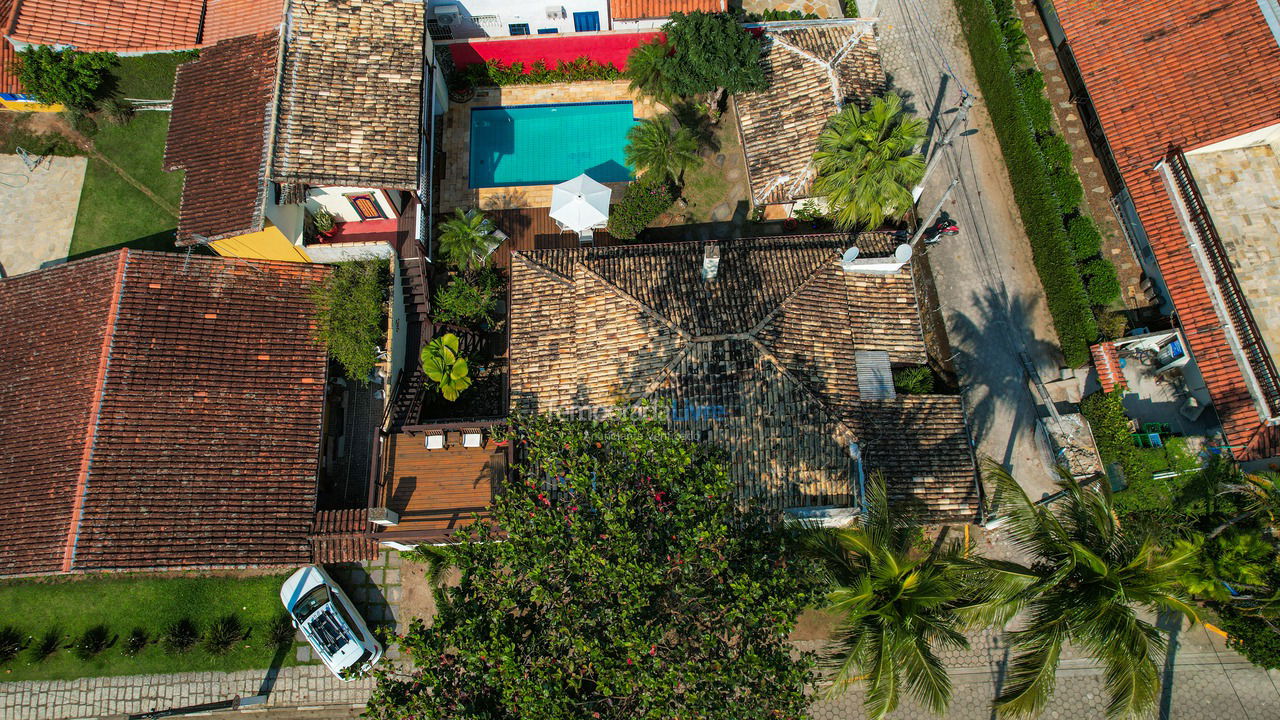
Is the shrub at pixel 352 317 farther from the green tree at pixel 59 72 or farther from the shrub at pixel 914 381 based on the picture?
the shrub at pixel 914 381

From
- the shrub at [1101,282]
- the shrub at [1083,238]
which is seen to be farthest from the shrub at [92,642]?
the shrub at [1083,238]

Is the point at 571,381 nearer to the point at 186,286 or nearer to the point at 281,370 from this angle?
the point at 281,370

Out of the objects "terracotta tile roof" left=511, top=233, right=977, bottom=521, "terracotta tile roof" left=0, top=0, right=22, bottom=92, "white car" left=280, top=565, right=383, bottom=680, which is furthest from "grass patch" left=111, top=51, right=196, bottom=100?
"white car" left=280, top=565, right=383, bottom=680

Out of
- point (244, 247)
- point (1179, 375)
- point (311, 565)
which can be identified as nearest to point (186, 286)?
point (244, 247)

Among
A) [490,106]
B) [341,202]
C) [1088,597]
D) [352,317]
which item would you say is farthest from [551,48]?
[1088,597]

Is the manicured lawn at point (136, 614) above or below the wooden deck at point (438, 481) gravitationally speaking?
below

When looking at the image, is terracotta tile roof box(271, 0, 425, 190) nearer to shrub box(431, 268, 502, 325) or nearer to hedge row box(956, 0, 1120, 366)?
shrub box(431, 268, 502, 325)
